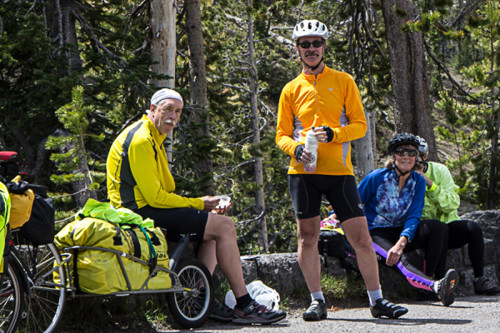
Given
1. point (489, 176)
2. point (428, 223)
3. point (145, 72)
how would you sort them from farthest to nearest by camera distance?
point (489, 176) < point (145, 72) < point (428, 223)

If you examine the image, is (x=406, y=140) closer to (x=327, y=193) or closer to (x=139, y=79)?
(x=327, y=193)

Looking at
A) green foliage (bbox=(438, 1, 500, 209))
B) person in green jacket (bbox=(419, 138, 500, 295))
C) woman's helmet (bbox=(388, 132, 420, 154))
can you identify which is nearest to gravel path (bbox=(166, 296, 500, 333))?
person in green jacket (bbox=(419, 138, 500, 295))

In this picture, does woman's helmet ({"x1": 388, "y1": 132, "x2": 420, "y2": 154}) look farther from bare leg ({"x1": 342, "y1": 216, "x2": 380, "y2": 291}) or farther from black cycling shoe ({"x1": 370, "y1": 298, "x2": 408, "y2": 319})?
black cycling shoe ({"x1": 370, "y1": 298, "x2": 408, "y2": 319})

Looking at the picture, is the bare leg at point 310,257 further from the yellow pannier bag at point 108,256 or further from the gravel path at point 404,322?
the yellow pannier bag at point 108,256

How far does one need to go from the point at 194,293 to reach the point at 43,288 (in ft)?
3.89

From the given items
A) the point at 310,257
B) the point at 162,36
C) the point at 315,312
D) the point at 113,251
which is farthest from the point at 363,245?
the point at 162,36

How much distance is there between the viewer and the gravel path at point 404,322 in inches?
197

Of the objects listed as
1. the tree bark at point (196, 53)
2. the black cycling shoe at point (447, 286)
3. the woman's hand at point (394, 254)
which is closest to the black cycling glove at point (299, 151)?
the woman's hand at point (394, 254)

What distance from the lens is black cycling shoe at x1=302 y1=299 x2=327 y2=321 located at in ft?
18.1

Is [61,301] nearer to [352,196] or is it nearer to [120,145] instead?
[120,145]

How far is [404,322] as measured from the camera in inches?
211

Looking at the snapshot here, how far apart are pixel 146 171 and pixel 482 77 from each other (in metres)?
10.7

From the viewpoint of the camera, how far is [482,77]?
1403cm

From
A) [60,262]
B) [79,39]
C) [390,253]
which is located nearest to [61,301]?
[60,262]
